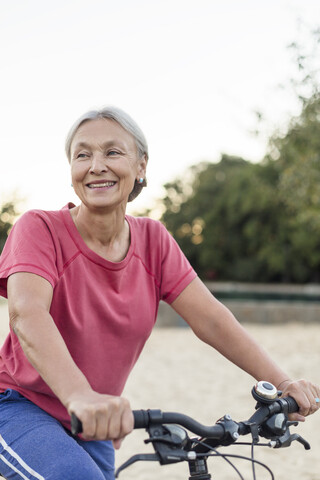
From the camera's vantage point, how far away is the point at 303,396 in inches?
80.4

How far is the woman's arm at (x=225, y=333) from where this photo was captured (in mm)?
2266

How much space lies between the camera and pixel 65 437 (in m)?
→ 1.80

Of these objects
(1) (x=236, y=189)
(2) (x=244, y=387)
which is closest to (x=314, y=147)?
(2) (x=244, y=387)

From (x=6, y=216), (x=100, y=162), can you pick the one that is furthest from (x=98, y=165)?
(x=6, y=216)

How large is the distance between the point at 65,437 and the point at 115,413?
0.42 m

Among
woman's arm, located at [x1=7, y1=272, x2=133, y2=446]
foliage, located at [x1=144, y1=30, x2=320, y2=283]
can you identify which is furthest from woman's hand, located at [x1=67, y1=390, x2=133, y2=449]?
foliage, located at [x1=144, y1=30, x2=320, y2=283]

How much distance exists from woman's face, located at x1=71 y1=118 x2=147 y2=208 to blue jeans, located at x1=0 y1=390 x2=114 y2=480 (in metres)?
0.72

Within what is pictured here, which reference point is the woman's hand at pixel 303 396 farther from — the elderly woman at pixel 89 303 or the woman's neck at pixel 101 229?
the woman's neck at pixel 101 229

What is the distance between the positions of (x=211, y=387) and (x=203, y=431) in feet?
23.8

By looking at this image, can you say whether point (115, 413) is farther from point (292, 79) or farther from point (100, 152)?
point (292, 79)

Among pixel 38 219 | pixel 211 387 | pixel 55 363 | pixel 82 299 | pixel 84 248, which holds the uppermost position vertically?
pixel 38 219

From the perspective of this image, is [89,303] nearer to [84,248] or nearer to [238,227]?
[84,248]

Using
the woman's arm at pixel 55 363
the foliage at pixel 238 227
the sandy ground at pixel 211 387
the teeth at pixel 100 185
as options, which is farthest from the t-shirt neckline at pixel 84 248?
the foliage at pixel 238 227

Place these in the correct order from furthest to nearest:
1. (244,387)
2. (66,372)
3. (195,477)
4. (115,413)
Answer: (244,387) → (195,477) → (66,372) → (115,413)
